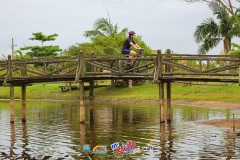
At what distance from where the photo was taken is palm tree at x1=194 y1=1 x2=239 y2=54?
179 ft

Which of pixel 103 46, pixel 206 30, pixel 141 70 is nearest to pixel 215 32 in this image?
pixel 206 30

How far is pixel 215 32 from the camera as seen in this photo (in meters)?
55.7

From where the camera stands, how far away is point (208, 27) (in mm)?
55844

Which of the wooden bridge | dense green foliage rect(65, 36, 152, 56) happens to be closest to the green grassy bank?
dense green foliage rect(65, 36, 152, 56)

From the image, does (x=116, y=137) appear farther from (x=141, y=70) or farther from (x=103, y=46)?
(x=103, y=46)

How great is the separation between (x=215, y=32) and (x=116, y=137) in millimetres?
33786

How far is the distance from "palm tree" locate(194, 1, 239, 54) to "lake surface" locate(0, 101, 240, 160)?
65.6ft

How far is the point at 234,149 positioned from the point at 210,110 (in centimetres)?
1894

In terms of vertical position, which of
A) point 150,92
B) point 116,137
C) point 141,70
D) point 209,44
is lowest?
point 116,137

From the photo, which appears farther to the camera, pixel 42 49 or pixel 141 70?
pixel 42 49

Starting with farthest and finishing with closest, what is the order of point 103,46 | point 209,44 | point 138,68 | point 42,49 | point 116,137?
1. point 42,49
2. point 103,46
3. point 209,44
4. point 138,68
5. point 116,137

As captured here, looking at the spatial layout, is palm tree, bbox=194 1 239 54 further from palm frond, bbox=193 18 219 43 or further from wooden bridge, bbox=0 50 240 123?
wooden bridge, bbox=0 50 240 123

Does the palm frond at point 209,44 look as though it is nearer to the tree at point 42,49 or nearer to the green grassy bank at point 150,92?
the green grassy bank at point 150,92

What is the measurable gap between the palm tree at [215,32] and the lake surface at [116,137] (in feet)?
65.6
